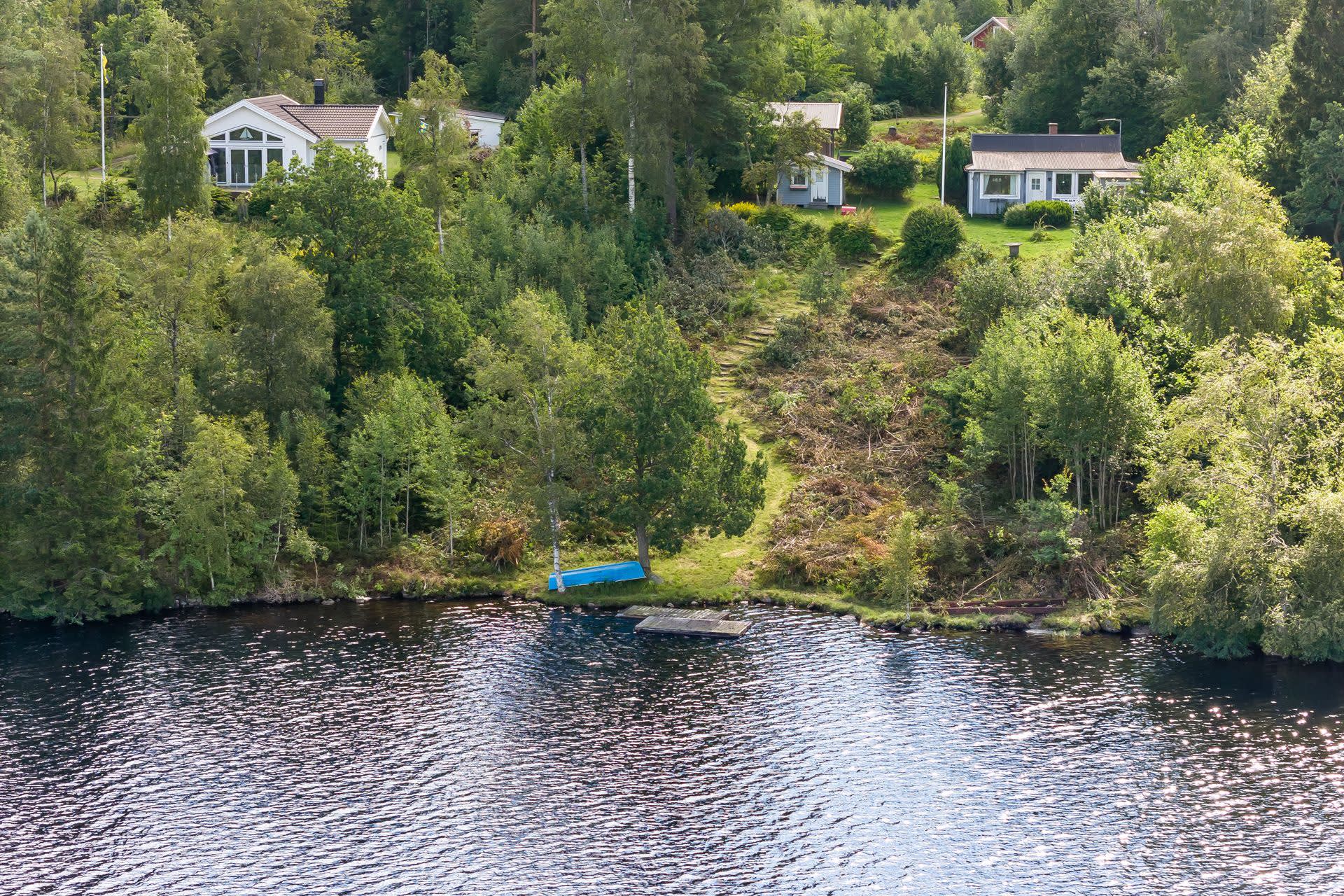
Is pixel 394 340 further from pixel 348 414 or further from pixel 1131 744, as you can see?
pixel 1131 744

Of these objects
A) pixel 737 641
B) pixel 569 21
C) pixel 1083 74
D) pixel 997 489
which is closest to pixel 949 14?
pixel 1083 74

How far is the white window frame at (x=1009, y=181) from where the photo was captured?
94312mm

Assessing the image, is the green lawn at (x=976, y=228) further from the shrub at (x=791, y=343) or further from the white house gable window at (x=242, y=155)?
the white house gable window at (x=242, y=155)

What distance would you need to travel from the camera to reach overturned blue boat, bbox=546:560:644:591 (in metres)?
61.5

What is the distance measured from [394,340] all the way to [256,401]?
8.01 metres

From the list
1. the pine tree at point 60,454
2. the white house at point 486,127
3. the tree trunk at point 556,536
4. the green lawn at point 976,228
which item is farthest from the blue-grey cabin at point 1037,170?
→ the pine tree at point 60,454

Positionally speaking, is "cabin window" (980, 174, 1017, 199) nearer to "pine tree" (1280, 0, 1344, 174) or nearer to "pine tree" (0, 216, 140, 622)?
"pine tree" (1280, 0, 1344, 174)

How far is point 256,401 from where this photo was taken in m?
65.4

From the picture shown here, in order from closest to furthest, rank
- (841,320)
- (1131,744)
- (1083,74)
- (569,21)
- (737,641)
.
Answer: (1131,744)
(737,641)
(841,320)
(569,21)
(1083,74)

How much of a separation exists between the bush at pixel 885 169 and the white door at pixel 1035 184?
7.71m

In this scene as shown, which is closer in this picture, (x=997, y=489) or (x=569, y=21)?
(x=997, y=489)

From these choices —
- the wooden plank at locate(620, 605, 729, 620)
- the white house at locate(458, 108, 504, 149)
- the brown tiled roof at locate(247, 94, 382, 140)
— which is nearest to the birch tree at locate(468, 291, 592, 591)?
the wooden plank at locate(620, 605, 729, 620)

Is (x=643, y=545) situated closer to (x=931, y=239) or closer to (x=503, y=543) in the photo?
(x=503, y=543)

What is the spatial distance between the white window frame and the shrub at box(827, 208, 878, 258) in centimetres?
1055
